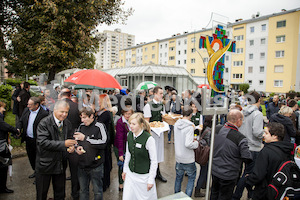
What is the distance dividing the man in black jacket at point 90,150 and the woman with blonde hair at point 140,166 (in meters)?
0.68

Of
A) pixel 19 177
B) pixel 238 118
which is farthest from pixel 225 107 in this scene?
pixel 19 177

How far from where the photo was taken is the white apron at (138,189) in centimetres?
275

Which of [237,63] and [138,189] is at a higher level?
[237,63]

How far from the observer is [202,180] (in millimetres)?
4184

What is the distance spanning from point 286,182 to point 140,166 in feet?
6.16

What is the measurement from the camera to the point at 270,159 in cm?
263

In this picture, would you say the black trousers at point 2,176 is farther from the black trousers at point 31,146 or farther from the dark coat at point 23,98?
the dark coat at point 23,98

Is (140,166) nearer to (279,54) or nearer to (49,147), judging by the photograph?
(49,147)

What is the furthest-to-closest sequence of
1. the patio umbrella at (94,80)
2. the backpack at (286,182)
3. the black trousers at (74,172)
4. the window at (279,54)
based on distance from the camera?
1. the window at (279,54)
2. the patio umbrella at (94,80)
3. the black trousers at (74,172)
4. the backpack at (286,182)

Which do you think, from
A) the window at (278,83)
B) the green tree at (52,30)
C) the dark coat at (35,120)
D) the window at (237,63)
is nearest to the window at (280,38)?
the window at (237,63)

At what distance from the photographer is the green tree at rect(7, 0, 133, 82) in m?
9.62

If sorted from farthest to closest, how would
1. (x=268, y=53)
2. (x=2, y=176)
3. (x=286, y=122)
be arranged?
(x=268, y=53) < (x=286, y=122) < (x=2, y=176)

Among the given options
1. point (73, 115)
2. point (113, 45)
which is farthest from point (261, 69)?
point (113, 45)

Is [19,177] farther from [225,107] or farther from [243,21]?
[243,21]
